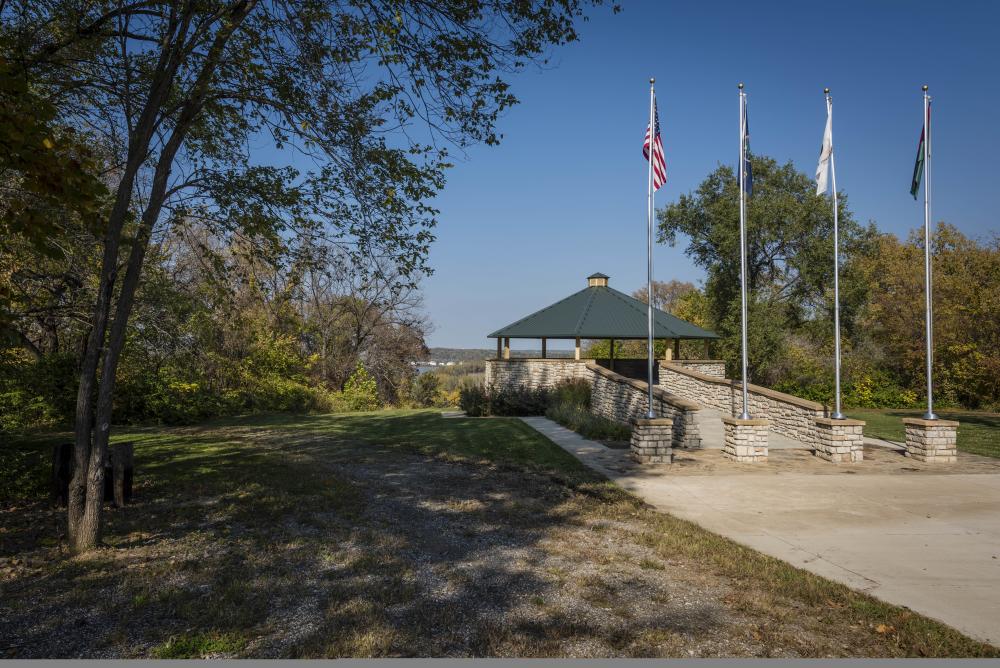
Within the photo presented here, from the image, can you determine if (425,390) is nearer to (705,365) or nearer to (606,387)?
(705,365)

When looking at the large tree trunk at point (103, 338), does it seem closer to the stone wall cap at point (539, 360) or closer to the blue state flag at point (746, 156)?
the blue state flag at point (746, 156)

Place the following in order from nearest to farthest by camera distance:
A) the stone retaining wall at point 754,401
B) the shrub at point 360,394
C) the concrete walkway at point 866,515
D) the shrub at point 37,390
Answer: the concrete walkway at point 866,515 < the shrub at point 37,390 < the stone retaining wall at point 754,401 < the shrub at point 360,394

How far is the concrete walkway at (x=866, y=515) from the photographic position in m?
4.95

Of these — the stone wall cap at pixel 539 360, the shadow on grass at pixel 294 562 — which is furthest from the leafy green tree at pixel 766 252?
the shadow on grass at pixel 294 562

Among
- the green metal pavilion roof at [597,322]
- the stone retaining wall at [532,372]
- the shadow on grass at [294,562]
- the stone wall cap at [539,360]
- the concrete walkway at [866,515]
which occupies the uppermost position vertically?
the green metal pavilion roof at [597,322]

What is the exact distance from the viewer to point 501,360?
22750 millimetres

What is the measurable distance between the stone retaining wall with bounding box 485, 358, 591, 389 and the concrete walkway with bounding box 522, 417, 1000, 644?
9.09 m

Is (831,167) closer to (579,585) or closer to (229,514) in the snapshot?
(579,585)

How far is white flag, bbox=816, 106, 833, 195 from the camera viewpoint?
1210 centimetres

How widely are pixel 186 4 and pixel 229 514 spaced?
563cm

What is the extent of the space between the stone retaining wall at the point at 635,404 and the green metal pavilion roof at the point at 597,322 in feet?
7.28

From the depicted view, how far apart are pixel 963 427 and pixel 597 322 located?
11.8m

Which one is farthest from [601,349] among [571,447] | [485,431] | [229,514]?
[229,514]

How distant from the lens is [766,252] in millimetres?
31516
